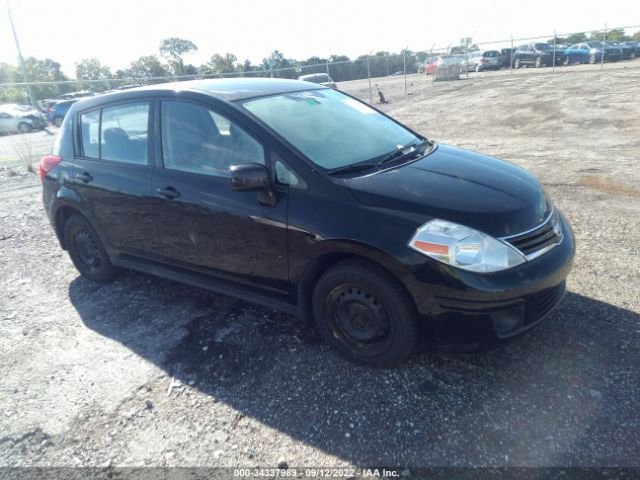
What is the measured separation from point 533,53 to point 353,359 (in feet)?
104

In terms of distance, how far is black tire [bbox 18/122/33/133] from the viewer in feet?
70.4

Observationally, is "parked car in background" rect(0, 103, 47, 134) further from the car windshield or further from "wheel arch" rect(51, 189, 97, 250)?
the car windshield

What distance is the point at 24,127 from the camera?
21.7m

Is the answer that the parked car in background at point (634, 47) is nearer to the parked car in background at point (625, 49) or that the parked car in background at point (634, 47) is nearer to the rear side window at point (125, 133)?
the parked car in background at point (625, 49)

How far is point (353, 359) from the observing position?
2939mm

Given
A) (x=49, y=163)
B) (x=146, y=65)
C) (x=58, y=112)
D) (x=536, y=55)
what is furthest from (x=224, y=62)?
(x=49, y=163)

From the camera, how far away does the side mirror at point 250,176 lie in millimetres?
2826

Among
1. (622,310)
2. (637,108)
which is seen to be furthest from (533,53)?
(622,310)

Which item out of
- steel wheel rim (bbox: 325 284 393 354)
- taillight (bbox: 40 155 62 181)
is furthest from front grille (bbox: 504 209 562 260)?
taillight (bbox: 40 155 62 181)

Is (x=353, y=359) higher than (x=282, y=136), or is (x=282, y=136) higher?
(x=282, y=136)

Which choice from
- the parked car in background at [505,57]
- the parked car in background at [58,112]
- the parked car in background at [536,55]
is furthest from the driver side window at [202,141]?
the parked car in background at [505,57]

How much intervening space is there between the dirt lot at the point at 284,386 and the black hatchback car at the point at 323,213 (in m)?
0.35

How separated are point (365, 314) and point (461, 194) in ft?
3.12

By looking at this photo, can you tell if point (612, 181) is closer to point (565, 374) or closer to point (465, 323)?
point (565, 374)
